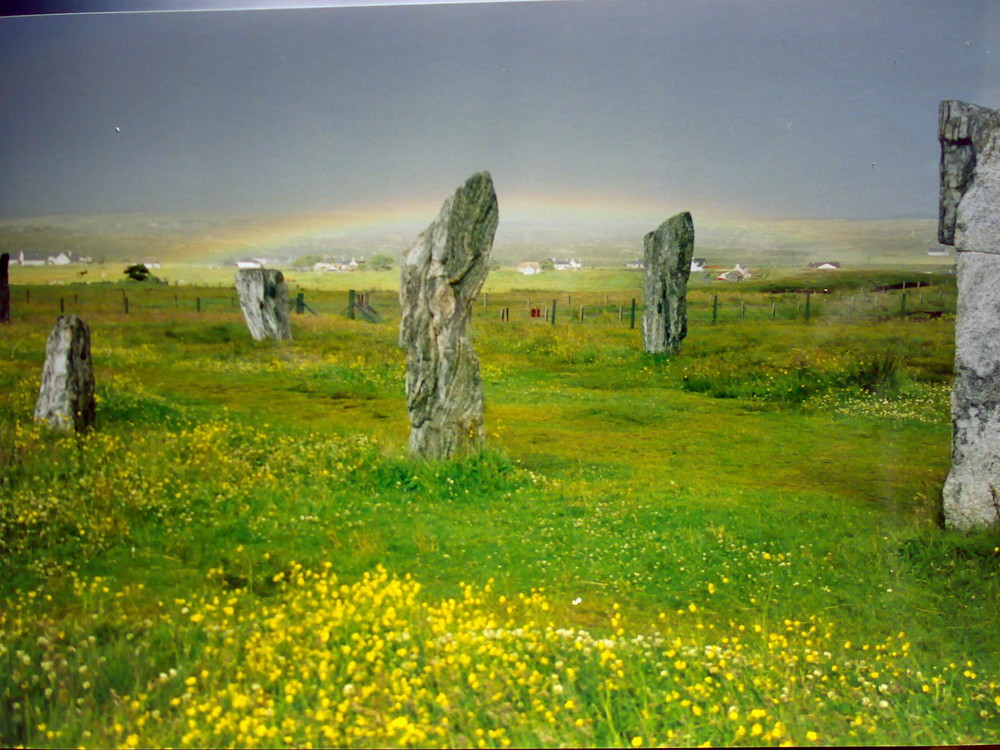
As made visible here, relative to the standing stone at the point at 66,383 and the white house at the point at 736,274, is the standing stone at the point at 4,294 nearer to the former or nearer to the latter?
the standing stone at the point at 66,383

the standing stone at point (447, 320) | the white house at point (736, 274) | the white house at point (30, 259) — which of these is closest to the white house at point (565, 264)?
the standing stone at point (447, 320)

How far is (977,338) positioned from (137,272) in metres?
5.38

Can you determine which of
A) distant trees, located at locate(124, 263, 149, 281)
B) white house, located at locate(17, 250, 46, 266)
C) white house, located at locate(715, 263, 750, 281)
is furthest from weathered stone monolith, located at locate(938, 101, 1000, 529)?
white house, located at locate(17, 250, 46, 266)

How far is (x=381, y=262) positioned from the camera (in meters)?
6.01

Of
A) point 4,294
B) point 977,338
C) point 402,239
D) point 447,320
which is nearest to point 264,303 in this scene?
point 402,239

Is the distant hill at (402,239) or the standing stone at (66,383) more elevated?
the distant hill at (402,239)

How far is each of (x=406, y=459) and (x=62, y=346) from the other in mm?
2346

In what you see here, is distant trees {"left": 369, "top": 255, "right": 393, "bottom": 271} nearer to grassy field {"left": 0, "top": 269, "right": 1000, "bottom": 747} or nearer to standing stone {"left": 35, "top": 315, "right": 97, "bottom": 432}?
grassy field {"left": 0, "top": 269, "right": 1000, "bottom": 747}

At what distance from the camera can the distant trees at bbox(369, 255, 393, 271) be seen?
5.97 metres

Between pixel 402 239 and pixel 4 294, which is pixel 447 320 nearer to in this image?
pixel 402 239

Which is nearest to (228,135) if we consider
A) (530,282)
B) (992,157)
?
(530,282)

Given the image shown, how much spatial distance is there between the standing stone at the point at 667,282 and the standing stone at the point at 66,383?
3.72 metres

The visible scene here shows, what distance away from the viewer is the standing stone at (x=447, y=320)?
5738 mm

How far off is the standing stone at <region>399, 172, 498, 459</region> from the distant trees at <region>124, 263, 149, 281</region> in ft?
5.92
